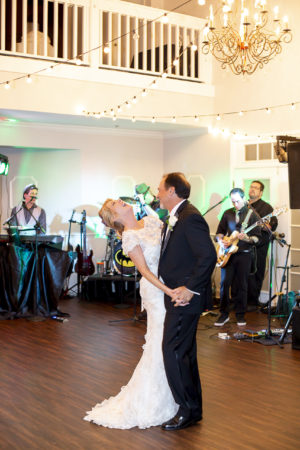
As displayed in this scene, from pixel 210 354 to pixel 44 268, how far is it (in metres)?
2.93

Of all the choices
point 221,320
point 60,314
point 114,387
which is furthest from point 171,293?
point 60,314

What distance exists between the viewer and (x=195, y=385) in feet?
14.0

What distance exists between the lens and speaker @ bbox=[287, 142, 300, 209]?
6414 millimetres

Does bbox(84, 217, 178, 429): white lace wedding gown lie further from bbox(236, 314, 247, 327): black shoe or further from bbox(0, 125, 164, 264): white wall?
bbox(0, 125, 164, 264): white wall

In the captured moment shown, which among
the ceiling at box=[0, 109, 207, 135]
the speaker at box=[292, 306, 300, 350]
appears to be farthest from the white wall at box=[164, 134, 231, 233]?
the speaker at box=[292, 306, 300, 350]

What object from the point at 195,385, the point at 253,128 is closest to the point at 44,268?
the point at 253,128

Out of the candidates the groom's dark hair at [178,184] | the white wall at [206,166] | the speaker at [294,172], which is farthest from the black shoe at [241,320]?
the groom's dark hair at [178,184]

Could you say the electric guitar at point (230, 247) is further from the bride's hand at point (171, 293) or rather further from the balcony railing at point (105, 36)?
the bride's hand at point (171, 293)

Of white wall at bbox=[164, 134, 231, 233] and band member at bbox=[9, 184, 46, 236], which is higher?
white wall at bbox=[164, 134, 231, 233]

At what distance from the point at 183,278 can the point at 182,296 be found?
15 cm

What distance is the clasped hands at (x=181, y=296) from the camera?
399cm

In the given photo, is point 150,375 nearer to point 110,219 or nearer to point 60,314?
point 110,219

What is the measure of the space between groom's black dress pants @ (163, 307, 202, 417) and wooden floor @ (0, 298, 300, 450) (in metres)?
0.33

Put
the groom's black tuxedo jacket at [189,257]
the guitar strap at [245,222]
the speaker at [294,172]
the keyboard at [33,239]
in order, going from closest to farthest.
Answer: the groom's black tuxedo jacket at [189,257] → the speaker at [294,172] → the guitar strap at [245,222] → the keyboard at [33,239]
